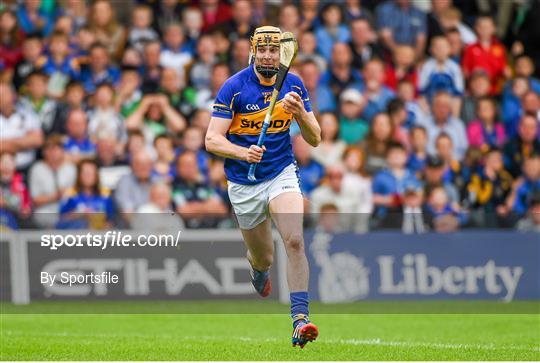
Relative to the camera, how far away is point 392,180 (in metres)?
17.4

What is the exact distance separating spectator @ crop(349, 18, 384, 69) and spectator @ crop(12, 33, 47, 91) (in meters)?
4.93

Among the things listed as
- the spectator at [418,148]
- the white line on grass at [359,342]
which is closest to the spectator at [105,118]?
the spectator at [418,148]

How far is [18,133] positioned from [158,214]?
2.71 m

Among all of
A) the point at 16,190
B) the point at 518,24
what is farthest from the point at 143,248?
the point at 518,24

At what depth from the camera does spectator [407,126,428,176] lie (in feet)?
59.4

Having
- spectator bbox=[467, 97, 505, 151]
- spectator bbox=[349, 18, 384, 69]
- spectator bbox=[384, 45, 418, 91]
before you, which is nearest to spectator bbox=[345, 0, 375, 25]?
spectator bbox=[349, 18, 384, 69]

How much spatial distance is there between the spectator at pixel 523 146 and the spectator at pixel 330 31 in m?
3.14

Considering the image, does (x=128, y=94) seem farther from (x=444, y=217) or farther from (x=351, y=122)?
(x=444, y=217)

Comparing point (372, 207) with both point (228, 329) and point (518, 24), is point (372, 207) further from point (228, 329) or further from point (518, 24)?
point (518, 24)

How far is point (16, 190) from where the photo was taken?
16.4 metres

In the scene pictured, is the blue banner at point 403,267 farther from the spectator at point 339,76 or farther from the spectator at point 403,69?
the spectator at point 403,69

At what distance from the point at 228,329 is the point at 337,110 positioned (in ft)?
20.3

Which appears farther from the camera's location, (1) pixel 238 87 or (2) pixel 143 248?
(2) pixel 143 248

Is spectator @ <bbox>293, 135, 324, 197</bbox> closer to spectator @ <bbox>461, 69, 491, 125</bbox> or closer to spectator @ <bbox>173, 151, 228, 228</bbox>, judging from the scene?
spectator @ <bbox>173, 151, 228, 228</bbox>
